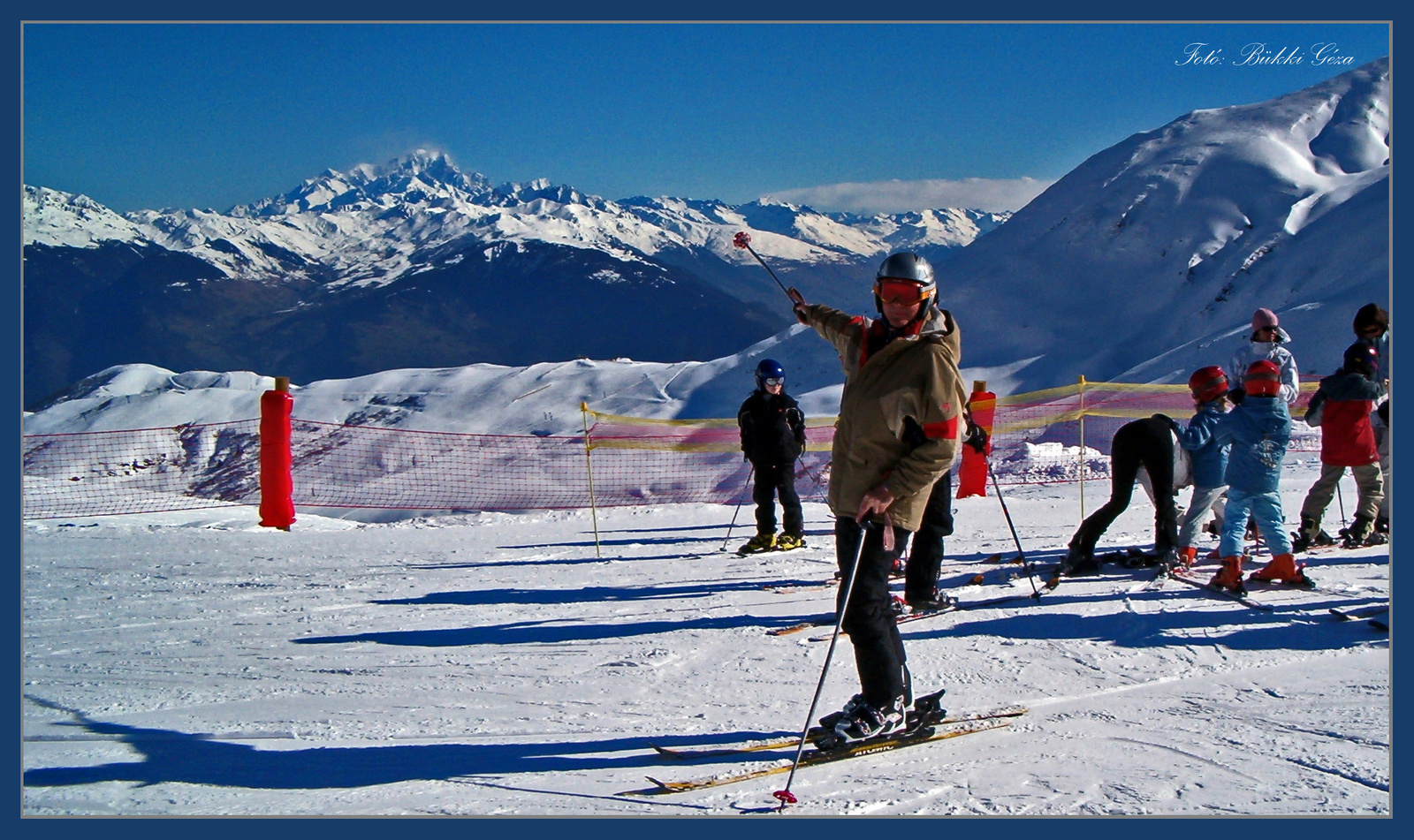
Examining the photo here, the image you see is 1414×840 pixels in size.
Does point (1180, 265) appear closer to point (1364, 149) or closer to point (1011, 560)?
point (1364, 149)

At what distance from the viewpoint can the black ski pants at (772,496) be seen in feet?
28.7

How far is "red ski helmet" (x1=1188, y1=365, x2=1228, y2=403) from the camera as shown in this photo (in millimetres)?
6562

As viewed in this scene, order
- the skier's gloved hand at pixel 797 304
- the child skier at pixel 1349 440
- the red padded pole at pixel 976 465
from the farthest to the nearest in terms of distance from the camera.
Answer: the red padded pole at pixel 976 465 → the child skier at pixel 1349 440 → the skier's gloved hand at pixel 797 304

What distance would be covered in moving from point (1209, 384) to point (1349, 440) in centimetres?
143

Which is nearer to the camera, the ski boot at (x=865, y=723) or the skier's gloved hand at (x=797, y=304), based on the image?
the ski boot at (x=865, y=723)

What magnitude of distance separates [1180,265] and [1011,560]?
37.1m

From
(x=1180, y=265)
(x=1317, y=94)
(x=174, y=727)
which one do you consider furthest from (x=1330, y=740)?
(x=1317, y=94)

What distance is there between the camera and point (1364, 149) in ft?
144

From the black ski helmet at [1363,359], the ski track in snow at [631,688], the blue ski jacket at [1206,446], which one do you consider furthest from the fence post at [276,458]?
the black ski helmet at [1363,359]

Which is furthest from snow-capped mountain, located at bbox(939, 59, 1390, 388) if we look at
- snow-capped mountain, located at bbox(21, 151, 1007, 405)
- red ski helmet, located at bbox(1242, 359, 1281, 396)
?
snow-capped mountain, located at bbox(21, 151, 1007, 405)

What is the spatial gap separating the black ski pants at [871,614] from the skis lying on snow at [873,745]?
0.16 metres

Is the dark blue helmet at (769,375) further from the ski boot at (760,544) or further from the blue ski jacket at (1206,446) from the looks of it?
the blue ski jacket at (1206,446)

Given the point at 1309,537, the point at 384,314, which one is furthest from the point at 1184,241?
the point at 384,314

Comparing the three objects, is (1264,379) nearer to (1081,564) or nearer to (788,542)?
(1081,564)
